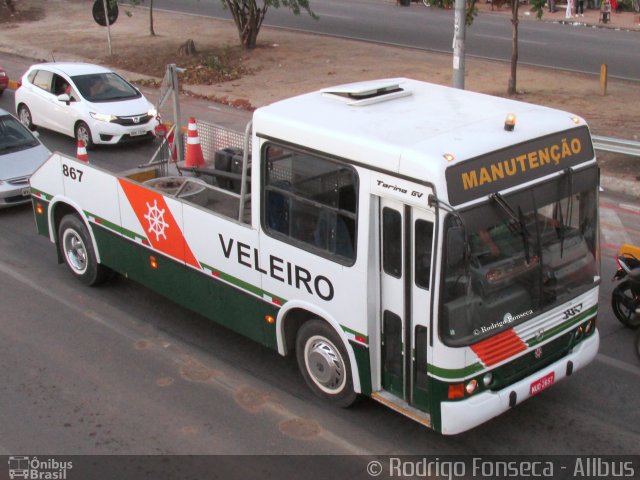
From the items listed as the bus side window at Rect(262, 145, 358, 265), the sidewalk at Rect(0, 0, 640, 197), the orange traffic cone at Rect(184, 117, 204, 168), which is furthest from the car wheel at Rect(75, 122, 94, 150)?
the bus side window at Rect(262, 145, 358, 265)

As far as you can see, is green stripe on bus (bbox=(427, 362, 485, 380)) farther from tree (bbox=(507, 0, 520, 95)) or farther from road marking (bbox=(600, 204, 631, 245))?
tree (bbox=(507, 0, 520, 95))

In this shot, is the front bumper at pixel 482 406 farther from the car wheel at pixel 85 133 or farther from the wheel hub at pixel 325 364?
the car wheel at pixel 85 133

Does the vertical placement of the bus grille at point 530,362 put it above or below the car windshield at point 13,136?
below

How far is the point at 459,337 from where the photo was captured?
20.1ft

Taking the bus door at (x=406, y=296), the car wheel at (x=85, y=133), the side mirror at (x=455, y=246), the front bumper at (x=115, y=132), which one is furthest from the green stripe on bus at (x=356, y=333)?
the car wheel at (x=85, y=133)

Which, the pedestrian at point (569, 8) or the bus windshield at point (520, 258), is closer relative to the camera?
the bus windshield at point (520, 258)

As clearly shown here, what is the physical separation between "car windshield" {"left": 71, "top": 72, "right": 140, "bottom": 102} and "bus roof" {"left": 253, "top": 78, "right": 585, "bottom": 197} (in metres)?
10.1

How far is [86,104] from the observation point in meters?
16.4

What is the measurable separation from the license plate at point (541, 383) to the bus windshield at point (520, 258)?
57cm

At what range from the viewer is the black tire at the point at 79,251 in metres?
9.89

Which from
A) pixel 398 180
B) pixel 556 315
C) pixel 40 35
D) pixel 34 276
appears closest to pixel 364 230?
pixel 398 180

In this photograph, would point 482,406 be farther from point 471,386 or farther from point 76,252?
point 76,252

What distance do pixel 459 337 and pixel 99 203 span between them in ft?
15.9

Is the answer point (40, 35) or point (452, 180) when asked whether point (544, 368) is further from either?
point (40, 35)
